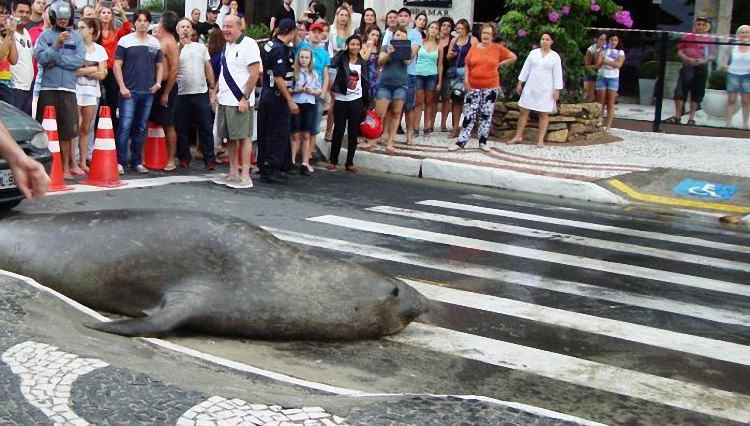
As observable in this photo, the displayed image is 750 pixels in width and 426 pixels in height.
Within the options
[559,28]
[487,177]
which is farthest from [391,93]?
[559,28]

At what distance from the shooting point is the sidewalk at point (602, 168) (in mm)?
13164

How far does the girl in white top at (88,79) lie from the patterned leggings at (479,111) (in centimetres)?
581

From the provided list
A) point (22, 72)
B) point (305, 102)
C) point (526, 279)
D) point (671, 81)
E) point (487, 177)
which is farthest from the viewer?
point (671, 81)

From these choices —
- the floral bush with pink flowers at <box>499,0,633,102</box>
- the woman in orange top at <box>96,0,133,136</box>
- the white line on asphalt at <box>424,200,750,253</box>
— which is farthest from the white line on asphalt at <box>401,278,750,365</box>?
the floral bush with pink flowers at <box>499,0,633,102</box>

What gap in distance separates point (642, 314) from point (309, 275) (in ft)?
8.93

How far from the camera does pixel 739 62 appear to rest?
16.9 meters

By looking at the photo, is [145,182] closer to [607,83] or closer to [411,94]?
[411,94]

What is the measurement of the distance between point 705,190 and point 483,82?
377 centimetres

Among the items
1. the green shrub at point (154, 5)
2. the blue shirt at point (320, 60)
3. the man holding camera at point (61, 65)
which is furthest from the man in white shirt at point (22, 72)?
the green shrub at point (154, 5)

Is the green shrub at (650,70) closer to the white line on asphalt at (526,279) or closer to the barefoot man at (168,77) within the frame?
the barefoot man at (168,77)

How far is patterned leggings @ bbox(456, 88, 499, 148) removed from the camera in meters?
15.4

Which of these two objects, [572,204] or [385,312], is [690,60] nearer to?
[572,204]

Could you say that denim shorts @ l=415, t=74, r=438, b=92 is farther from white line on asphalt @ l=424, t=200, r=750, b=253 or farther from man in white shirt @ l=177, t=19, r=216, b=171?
white line on asphalt @ l=424, t=200, r=750, b=253

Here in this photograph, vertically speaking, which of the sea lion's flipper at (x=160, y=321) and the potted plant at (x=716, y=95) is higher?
the potted plant at (x=716, y=95)
